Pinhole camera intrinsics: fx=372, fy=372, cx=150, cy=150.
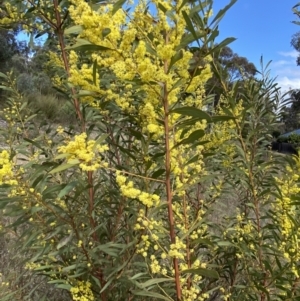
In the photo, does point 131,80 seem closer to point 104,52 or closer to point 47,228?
point 104,52

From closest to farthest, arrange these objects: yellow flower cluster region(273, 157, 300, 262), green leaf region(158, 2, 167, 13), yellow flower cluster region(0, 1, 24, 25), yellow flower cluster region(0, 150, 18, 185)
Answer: green leaf region(158, 2, 167, 13), yellow flower cluster region(0, 150, 18, 185), yellow flower cluster region(273, 157, 300, 262), yellow flower cluster region(0, 1, 24, 25)

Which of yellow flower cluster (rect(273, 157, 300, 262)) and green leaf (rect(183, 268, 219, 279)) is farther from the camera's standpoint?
yellow flower cluster (rect(273, 157, 300, 262))

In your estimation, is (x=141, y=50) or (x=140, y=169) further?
(x=140, y=169)

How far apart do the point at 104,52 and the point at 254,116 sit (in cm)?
127

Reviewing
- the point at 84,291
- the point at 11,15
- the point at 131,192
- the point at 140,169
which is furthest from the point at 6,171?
the point at 11,15

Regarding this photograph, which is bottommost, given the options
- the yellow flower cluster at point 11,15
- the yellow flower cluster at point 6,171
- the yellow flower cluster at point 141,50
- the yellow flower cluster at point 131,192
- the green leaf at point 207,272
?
the green leaf at point 207,272

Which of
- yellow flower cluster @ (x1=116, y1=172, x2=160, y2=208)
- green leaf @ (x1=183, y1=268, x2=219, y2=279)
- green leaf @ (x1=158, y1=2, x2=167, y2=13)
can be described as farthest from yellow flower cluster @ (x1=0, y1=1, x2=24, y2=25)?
green leaf @ (x1=183, y1=268, x2=219, y2=279)

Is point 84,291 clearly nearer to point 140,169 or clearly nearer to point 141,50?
point 140,169

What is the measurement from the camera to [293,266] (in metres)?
1.58

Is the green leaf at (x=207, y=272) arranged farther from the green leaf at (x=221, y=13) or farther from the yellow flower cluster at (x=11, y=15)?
the yellow flower cluster at (x=11, y=15)

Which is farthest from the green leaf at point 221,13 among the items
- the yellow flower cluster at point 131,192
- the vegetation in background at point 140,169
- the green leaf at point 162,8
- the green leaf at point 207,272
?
the green leaf at point 207,272

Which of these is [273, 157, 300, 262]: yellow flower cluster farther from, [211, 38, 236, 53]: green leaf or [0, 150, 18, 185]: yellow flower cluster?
[0, 150, 18, 185]: yellow flower cluster

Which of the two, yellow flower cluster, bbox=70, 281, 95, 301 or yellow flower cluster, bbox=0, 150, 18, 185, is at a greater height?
yellow flower cluster, bbox=0, 150, 18, 185

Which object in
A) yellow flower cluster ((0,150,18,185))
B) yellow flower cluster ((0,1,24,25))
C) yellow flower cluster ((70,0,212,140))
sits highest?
yellow flower cluster ((0,1,24,25))
